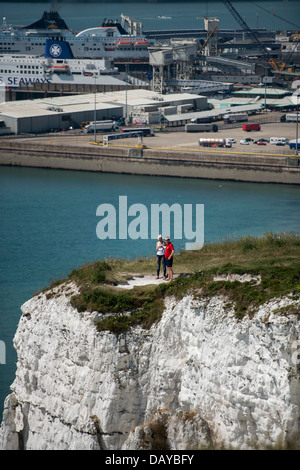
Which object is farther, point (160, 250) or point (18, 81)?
point (18, 81)

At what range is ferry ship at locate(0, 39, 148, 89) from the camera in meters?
64.0

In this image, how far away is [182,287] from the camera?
28.8ft

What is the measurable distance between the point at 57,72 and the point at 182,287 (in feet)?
189

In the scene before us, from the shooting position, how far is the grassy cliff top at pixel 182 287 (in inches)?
327

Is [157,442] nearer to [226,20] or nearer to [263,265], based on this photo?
[263,265]

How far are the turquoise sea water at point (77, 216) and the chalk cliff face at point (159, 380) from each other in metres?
4.68

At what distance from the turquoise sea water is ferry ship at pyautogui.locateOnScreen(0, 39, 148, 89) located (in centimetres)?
2393

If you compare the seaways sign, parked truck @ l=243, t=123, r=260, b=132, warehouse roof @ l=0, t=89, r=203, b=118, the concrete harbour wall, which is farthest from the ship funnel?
the concrete harbour wall

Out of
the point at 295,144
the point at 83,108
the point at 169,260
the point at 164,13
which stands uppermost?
the point at 164,13

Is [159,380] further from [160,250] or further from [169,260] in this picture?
[160,250]

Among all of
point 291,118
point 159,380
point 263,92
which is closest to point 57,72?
point 263,92

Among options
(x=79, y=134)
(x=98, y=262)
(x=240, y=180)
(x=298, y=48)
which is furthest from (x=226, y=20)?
(x=98, y=262)
